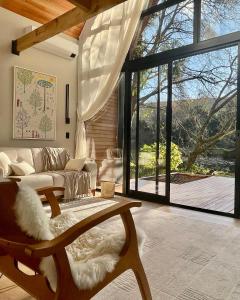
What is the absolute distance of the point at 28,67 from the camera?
438 centimetres

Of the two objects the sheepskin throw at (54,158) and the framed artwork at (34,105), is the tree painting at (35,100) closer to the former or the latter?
the framed artwork at (34,105)

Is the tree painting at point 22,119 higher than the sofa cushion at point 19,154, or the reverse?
the tree painting at point 22,119

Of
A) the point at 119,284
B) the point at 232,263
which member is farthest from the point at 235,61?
the point at 119,284

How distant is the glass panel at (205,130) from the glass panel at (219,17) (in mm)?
272

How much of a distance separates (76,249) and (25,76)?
3.63 m

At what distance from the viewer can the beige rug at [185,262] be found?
1.66 meters

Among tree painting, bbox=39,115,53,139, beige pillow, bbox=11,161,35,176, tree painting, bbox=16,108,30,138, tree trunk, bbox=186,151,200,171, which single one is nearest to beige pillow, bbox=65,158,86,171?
beige pillow, bbox=11,161,35,176

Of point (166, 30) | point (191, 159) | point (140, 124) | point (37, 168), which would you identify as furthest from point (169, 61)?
point (37, 168)

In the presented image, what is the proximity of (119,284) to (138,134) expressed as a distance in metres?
2.91

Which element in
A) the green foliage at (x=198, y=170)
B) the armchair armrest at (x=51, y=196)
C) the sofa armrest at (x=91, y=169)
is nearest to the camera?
the armchair armrest at (x=51, y=196)

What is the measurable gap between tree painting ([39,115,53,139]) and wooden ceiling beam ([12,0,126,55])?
1.14 metres

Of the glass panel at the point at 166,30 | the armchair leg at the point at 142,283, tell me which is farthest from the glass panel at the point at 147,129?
the armchair leg at the point at 142,283

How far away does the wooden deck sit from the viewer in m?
3.45

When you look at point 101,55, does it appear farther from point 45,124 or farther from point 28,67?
point 45,124
